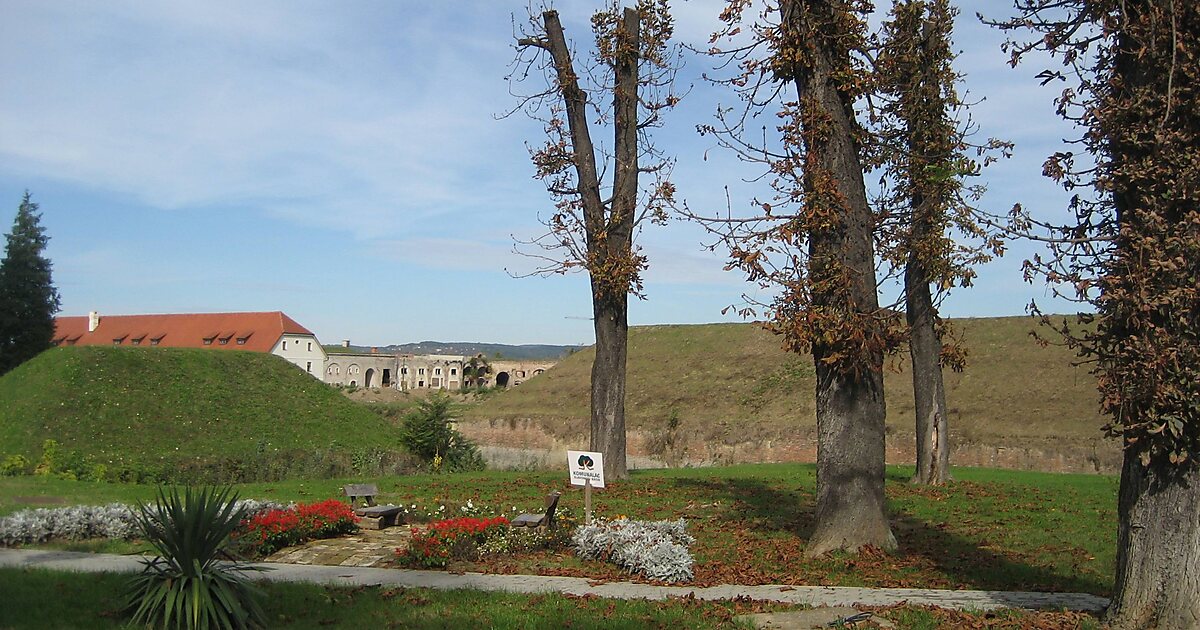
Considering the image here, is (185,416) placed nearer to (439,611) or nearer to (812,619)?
(439,611)

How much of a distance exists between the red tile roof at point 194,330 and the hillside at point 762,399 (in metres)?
32.6

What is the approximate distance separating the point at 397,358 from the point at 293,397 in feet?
178

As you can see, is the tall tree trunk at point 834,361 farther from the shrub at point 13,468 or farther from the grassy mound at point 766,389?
the grassy mound at point 766,389

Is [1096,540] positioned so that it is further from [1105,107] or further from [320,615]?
[320,615]

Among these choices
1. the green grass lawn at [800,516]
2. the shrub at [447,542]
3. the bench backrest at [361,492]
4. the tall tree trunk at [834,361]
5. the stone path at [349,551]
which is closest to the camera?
the green grass lawn at [800,516]

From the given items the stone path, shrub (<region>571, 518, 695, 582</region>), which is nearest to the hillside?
shrub (<region>571, 518, 695, 582</region>)

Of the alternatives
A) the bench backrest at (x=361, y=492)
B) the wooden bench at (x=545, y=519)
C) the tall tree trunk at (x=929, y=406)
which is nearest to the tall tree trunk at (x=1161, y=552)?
the wooden bench at (x=545, y=519)

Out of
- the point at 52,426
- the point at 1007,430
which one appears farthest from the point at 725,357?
the point at 52,426

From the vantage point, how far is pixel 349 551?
38.3ft

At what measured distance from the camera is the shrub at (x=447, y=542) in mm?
10711

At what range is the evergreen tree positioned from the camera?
55781 mm

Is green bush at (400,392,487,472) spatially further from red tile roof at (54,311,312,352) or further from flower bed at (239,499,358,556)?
red tile roof at (54,311,312,352)

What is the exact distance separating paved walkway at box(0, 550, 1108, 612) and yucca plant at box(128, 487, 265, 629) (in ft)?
4.01

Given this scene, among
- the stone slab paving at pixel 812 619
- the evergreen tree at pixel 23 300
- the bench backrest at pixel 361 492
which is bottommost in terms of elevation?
the stone slab paving at pixel 812 619
